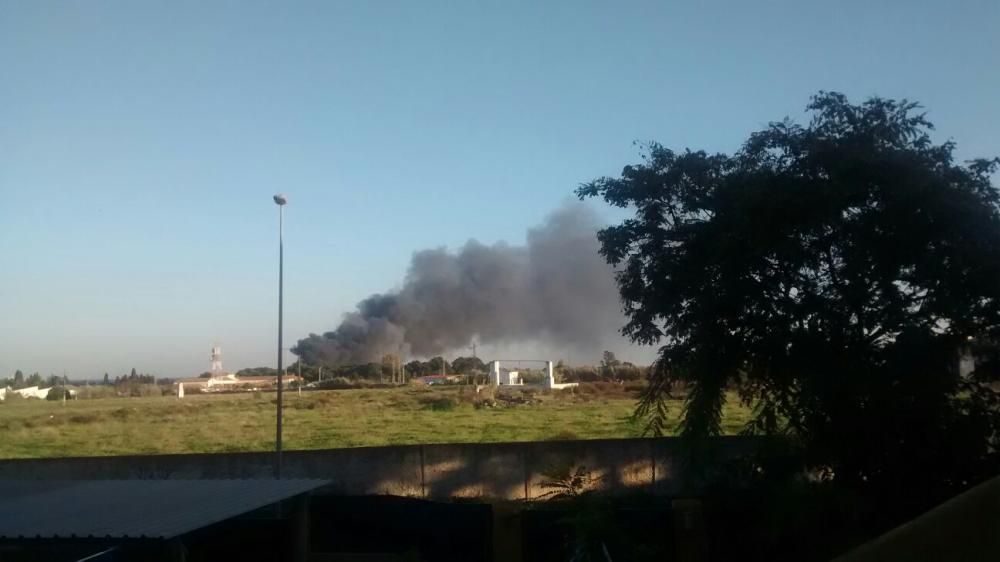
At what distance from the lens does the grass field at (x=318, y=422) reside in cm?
3212

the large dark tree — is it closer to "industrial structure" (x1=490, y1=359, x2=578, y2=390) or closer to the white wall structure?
"industrial structure" (x1=490, y1=359, x2=578, y2=390)

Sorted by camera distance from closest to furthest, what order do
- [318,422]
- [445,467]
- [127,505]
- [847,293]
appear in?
[127,505]
[847,293]
[445,467]
[318,422]

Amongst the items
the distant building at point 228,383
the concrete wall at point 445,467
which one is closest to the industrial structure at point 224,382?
the distant building at point 228,383

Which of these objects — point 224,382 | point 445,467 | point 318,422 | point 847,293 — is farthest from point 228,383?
point 847,293

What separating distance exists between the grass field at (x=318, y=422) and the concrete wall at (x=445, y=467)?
5575 millimetres

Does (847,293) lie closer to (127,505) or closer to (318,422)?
(127,505)

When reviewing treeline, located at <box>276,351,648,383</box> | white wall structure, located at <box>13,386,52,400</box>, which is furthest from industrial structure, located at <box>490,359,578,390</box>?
white wall structure, located at <box>13,386,52,400</box>

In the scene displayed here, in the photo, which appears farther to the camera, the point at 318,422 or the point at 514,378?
the point at 514,378

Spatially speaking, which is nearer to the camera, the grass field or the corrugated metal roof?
the corrugated metal roof

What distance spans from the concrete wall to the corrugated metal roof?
8619mm

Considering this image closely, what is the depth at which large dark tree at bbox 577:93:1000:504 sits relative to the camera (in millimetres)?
13992

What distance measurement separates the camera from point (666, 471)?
21547 millimetres

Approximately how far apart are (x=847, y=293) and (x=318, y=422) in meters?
30.0

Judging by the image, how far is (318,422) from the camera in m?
40.8
